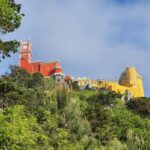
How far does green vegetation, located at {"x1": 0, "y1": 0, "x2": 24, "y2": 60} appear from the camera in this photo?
17516 mm

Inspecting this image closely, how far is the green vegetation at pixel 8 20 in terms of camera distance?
17.5 m

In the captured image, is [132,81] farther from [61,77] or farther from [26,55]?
[26,55]

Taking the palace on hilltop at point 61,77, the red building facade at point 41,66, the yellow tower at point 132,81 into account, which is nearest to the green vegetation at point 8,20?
the palace on hilltop at point 61,77

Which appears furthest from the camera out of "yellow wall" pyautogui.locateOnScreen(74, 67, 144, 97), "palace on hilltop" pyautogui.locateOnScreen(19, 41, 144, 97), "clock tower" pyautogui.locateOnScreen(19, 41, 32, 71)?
"yellow wall" pyautogui.locateOnScreen(74, 67, 144, 97)

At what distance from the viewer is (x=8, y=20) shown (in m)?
18.0

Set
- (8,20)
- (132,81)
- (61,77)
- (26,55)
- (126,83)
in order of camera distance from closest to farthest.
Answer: (8,20) < (61,77) < (26,55) < (132,81) < (126,83)

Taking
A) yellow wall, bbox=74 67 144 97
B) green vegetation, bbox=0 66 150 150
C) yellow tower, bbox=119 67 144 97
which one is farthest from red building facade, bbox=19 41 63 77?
green vegetation, bbox=0 66 150 150

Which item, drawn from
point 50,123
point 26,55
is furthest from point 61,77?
point 50,123

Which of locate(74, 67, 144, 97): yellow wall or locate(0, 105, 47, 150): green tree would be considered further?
locate(74, 67, 144, 97): yellow wall

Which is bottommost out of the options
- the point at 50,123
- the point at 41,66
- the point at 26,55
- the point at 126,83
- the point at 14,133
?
the point at 14,133

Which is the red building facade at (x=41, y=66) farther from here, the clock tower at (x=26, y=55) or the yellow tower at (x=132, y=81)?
the yellow tower at (x=132, y=81)

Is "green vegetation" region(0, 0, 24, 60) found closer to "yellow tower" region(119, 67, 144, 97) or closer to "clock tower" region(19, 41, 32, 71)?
"clock tower" region(19, 41, 32, 71)

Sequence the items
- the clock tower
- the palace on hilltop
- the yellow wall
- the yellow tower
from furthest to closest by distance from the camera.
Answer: the yellow tower < the yellow wall < the clock tower < the palace on hilltop

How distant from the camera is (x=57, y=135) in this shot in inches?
1152
